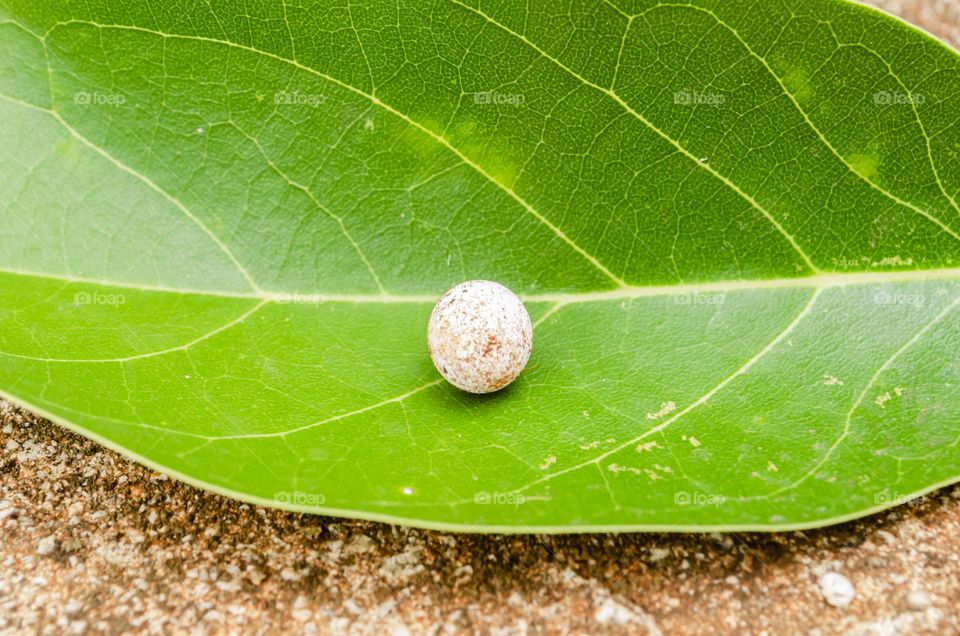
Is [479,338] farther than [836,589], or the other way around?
[479,338]

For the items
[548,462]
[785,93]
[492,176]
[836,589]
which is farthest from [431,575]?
[785,93]

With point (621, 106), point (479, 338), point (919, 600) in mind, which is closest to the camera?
point (919, 600)

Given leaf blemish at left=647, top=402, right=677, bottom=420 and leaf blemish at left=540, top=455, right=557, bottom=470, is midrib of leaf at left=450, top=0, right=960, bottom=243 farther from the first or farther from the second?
leaf blemish at left=540, top=455, right=557, bottom=470

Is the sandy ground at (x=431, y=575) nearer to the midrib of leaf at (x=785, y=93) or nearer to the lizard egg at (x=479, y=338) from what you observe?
the lizard egg at (x=479, y=338)

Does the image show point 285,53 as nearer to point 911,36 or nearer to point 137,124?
point 137,124

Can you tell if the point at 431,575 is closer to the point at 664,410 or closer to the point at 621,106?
the point at 664,410

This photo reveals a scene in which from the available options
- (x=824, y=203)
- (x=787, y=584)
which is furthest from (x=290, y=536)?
(x=824, y=203)

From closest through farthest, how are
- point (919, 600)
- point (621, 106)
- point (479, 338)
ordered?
point (919, 600) < point (479, 338) < point (621, 106)
